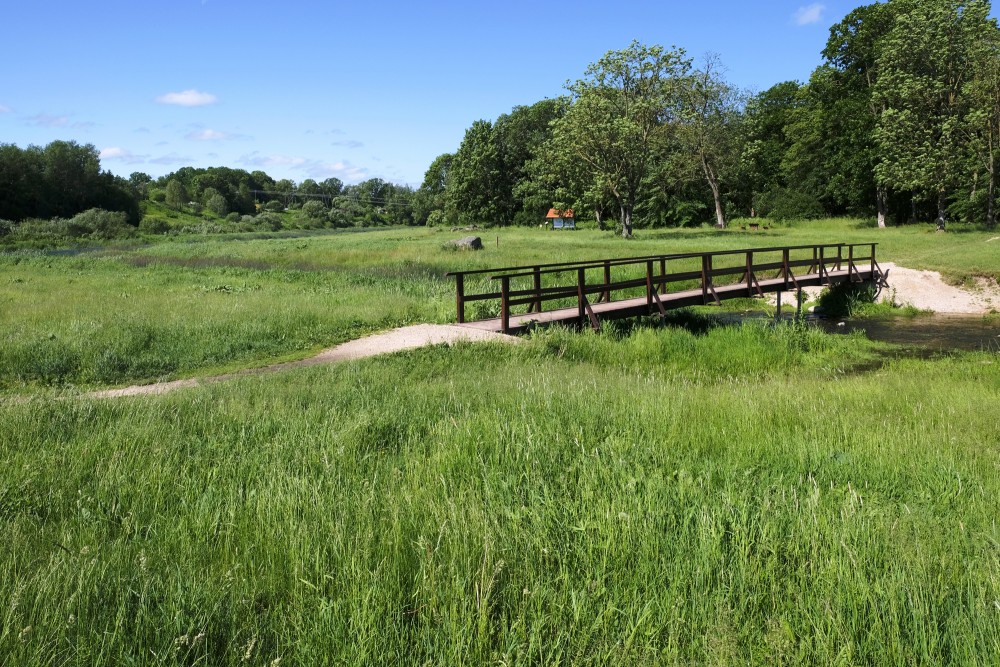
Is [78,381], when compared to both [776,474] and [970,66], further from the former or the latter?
[970,66]

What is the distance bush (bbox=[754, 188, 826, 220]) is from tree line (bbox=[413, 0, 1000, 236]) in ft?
0.37

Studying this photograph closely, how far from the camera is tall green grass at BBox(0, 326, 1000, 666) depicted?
3.13m

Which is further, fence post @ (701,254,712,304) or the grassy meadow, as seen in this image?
fence post @ (701,254,712,304)

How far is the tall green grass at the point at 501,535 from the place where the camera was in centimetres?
313

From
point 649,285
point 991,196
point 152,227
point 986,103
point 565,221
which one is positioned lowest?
point 649,285

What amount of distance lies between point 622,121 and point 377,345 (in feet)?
133

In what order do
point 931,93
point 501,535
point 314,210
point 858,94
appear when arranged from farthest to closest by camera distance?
point 314,210 < point 858,94 < point 931,93 < point 501,535

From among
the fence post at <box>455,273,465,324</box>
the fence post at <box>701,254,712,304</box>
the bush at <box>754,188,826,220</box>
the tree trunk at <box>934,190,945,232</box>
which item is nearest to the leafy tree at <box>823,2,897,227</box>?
the bush at <box>754,188,826,220</box>

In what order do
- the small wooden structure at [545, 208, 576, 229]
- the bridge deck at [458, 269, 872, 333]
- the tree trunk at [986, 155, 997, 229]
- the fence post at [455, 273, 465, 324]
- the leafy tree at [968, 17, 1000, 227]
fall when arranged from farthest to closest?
1. the small wooden structure at [545, 208, 576, 229]
2. the tree trunk at [986, 155, 997, 229]
3. the leafy tree at [968, 17, 1000, 227]
4. the fence post at [455, 273, 465, 324]
5. the bridge deck at [458, 269, 872, 333]

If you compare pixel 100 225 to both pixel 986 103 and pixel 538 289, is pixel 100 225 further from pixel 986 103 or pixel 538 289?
pixel 986 103

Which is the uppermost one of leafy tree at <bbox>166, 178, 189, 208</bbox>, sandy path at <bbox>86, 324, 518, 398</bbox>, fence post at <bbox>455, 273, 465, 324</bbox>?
leafy tree at <bbox>166, 178, 189, 208</bbox>

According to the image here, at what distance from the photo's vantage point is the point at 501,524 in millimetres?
4305

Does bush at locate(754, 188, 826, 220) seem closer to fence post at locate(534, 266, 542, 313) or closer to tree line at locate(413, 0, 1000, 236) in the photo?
tree line at locate(413, 0, 1000, 236)

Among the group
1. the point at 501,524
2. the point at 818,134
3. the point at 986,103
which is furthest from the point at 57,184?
the point at 501,524
